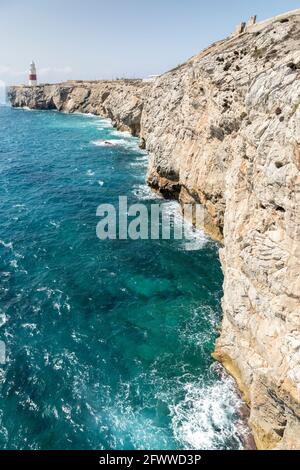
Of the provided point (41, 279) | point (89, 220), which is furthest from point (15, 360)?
point (89, 220)

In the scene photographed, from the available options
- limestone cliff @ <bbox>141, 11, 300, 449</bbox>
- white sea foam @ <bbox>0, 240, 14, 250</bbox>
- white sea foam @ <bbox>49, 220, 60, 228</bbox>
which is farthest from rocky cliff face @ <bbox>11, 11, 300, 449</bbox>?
white sea foam @ <bbox>0, 240, 14, 250</bbox>

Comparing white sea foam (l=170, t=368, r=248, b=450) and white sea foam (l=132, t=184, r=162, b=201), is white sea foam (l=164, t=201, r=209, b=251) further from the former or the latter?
white sea foam (l=170, t=368, r=248, b=450)

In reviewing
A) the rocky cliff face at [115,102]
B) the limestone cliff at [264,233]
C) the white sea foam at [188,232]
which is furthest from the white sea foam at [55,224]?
the rocky cliff face at [115,102]

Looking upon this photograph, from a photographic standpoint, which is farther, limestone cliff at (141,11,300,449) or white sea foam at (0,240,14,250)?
white sea foam at (0,240,14,250)

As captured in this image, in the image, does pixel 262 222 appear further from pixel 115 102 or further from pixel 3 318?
pixel 115 102

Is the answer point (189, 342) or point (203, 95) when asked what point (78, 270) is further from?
point (203, 95)

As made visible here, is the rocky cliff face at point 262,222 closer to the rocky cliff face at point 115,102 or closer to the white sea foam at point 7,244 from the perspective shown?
the white sea foam at point 7,244

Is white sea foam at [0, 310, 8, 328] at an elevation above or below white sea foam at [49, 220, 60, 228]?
below

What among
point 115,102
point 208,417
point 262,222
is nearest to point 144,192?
point 262,222
